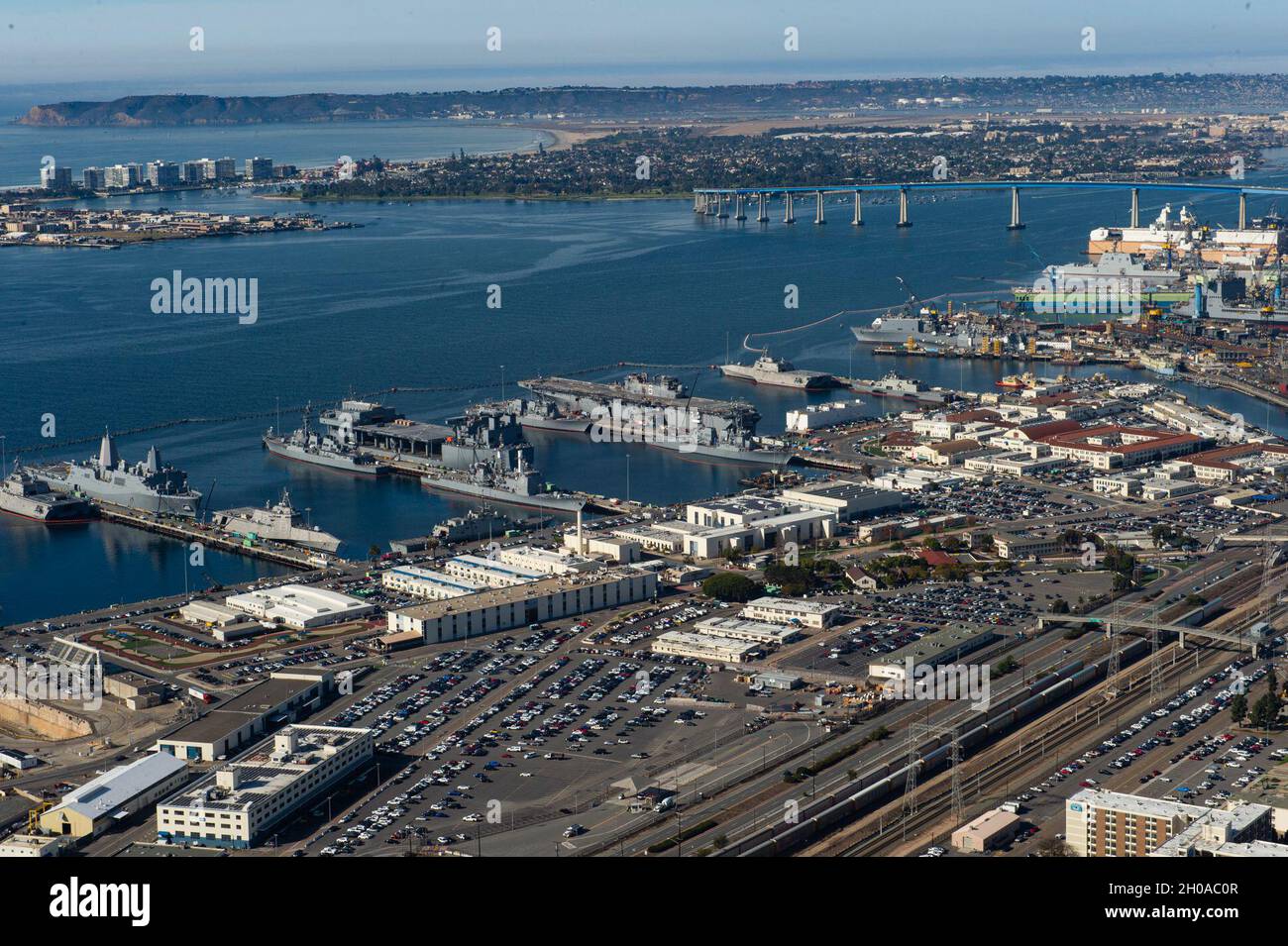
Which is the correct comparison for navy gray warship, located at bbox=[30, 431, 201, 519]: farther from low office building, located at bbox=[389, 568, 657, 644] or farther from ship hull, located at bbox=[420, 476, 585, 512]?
low office building, located at bbox=[389, 568, 657, 644]

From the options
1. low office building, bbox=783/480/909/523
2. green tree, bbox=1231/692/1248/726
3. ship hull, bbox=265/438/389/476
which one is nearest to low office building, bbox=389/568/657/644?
low office building, bbox=783/480/909/523

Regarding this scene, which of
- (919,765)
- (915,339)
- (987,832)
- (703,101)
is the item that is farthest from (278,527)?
(703,101)

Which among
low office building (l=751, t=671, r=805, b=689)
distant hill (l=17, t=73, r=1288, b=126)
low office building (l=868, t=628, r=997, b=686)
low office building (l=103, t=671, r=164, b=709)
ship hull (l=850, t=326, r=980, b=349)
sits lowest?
low office building (l=751, t=671, r=805, b=689)

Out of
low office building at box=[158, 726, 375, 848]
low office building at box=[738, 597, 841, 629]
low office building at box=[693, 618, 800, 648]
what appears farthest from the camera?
low office building at box=[738, 597, 841, 629]

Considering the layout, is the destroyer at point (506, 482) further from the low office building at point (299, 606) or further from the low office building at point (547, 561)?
the low office building at point (299, 606)

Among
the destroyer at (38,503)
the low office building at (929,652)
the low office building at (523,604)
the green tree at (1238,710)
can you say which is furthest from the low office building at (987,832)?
the destroyer at (38,503)

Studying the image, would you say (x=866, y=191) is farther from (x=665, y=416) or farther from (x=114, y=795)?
(x=114, y=795)

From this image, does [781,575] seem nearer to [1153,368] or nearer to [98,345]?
[1153,368]
